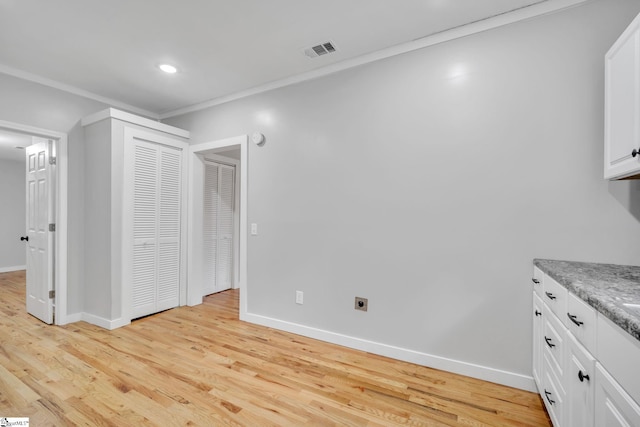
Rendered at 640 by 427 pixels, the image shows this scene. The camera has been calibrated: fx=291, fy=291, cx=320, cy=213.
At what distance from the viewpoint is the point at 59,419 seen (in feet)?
5.55

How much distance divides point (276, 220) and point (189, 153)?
5.52 ft

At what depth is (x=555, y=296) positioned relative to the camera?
58.7 inches

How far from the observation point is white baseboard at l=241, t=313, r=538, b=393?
202 centimetres

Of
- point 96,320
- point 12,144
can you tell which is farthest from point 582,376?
point 12,144

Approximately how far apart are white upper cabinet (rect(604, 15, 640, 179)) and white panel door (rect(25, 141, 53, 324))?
189 inches

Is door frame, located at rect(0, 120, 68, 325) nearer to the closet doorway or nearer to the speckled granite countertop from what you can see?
the closet doorway

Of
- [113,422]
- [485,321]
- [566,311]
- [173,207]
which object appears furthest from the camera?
[173,207]

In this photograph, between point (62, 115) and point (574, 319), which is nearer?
point (574, 319)

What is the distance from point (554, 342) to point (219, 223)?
4.08 metres

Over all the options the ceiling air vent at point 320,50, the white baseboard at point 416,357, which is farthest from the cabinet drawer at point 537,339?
the ceiling air vent at point 320,50

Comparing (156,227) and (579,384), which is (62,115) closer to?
(156,227)

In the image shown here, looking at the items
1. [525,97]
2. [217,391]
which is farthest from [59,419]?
[525,97]

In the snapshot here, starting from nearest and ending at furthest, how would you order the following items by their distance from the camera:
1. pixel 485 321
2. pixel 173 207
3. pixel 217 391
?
pixel 217 391 → pixel 485 321 → pixel 173 207

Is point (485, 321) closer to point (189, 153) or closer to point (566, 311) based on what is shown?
point (566, 311)
